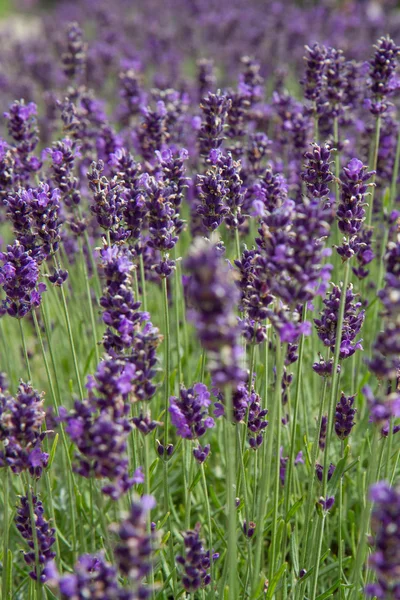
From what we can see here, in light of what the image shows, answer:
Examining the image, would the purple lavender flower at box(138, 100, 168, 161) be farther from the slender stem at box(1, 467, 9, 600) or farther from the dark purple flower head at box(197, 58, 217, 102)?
the slender stem at box(1, 467, 9, 600)

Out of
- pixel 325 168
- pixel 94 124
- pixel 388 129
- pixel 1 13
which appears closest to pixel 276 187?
pixel 325 168

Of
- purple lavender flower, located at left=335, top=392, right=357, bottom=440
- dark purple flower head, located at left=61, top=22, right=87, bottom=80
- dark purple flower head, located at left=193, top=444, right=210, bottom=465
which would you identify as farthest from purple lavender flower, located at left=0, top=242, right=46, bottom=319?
Result: dark purple flower head, located at left=61, top=22, right=87, bottom=80

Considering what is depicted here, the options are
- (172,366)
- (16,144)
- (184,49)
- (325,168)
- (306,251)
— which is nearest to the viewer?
(306,251)

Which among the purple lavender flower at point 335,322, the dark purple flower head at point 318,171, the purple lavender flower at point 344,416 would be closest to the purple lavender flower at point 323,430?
the purple lavender flower at point 344,416

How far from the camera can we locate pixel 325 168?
2.73 m

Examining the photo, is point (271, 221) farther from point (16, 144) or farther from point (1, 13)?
point (1, 13)

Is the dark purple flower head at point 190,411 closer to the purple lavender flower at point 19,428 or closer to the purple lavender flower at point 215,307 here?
the purple lavender flower at point 19,428

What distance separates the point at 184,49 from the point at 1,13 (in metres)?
12.9

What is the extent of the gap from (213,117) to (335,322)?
4.72ft

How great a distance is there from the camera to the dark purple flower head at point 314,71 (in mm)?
3561

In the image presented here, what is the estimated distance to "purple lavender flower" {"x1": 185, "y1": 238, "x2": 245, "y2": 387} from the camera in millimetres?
1509

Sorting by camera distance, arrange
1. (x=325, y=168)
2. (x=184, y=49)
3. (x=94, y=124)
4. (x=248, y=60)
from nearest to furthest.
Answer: (x=325, y=168) < (x=248, y=60) < (x=94, y=124) < (x=184, y=49)

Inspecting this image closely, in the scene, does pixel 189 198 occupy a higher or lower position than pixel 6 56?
lower

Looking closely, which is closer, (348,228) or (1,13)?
(348,228)
